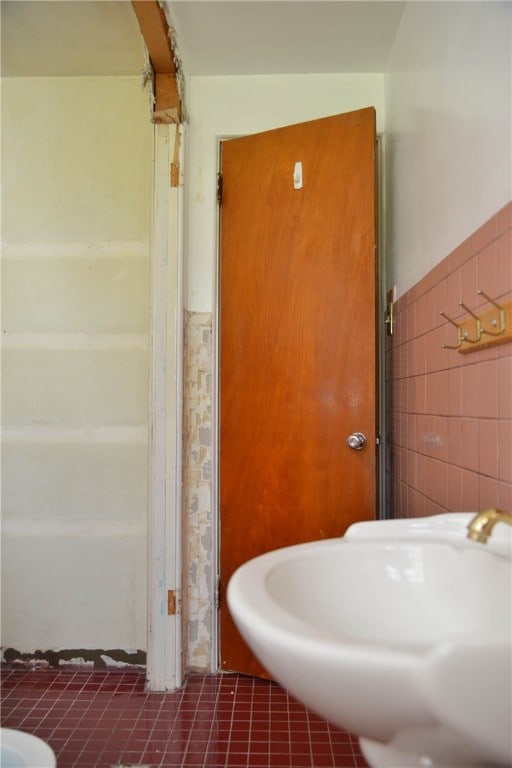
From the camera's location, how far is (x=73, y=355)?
6.99 feet

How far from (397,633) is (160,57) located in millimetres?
1863

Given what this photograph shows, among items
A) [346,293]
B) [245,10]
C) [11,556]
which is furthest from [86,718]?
[245,10]

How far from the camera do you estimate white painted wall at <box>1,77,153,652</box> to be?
6.90ft

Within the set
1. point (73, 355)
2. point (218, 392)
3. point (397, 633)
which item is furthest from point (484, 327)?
point (73, 355)

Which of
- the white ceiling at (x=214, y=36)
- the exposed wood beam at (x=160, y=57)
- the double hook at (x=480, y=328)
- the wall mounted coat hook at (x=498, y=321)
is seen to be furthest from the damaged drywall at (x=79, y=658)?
the white ceiling at (x=214, y=36)

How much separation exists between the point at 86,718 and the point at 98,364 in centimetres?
121

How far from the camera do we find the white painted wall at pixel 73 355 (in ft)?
6.90

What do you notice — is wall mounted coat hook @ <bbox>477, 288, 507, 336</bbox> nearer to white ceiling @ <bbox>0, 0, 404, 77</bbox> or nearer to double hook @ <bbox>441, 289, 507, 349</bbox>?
double hook @ <bbox>441, 289, 507, 349</bbox>

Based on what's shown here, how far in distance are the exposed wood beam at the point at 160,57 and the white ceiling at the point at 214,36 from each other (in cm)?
9

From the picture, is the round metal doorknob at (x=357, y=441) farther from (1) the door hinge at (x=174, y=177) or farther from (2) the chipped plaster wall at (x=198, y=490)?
(1) the door hinge at (x=174, y=177)

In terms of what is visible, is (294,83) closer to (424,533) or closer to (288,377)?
(288,377)

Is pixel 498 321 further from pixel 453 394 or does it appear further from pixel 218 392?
pixel 218 392

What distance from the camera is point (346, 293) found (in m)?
1.91

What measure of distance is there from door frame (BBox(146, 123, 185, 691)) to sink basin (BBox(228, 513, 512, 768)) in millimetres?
1024
